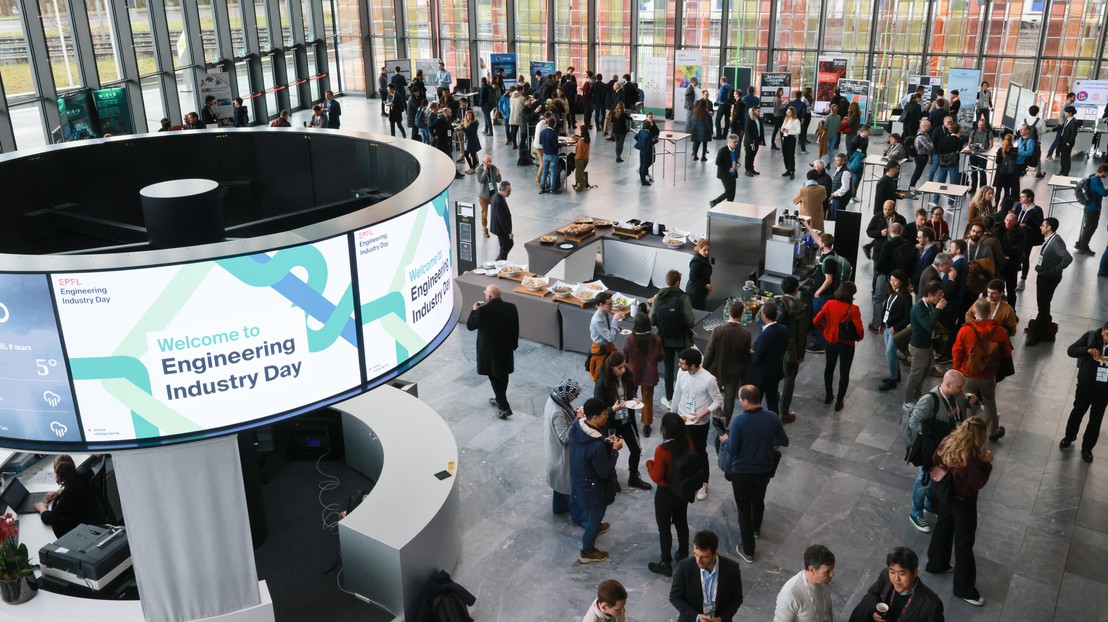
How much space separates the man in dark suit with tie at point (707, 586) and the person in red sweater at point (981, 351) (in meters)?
3.74

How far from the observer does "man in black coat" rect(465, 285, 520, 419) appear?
834 cm

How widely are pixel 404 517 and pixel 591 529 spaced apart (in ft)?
4.46

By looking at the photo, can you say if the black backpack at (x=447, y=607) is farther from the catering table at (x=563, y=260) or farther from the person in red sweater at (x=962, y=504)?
the catering table at (x=563, y=260)

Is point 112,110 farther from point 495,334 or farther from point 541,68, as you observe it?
point 495,334

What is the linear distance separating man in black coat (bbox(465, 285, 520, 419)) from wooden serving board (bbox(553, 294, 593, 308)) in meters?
1.49

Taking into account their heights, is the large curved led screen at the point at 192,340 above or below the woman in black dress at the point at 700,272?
above

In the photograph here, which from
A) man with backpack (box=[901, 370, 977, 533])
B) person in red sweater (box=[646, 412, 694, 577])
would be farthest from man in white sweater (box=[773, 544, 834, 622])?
man with backpack (box=[901, 370, 977, 533])

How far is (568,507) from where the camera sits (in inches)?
285

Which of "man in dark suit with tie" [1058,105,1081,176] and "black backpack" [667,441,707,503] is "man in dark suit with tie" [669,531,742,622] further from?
"man in dark suit with tie" [1058,105,1081,176]

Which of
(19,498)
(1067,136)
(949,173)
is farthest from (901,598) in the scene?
(1067,136)

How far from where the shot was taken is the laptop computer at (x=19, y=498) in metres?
6.73

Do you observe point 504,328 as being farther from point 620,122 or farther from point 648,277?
point 620,122

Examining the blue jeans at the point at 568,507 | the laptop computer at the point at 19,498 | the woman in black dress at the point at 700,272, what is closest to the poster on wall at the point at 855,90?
the woman in black dress at the point at 700,272

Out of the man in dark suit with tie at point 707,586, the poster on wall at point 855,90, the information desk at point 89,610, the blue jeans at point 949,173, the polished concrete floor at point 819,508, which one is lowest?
the polished concrete floor at point 819,508
